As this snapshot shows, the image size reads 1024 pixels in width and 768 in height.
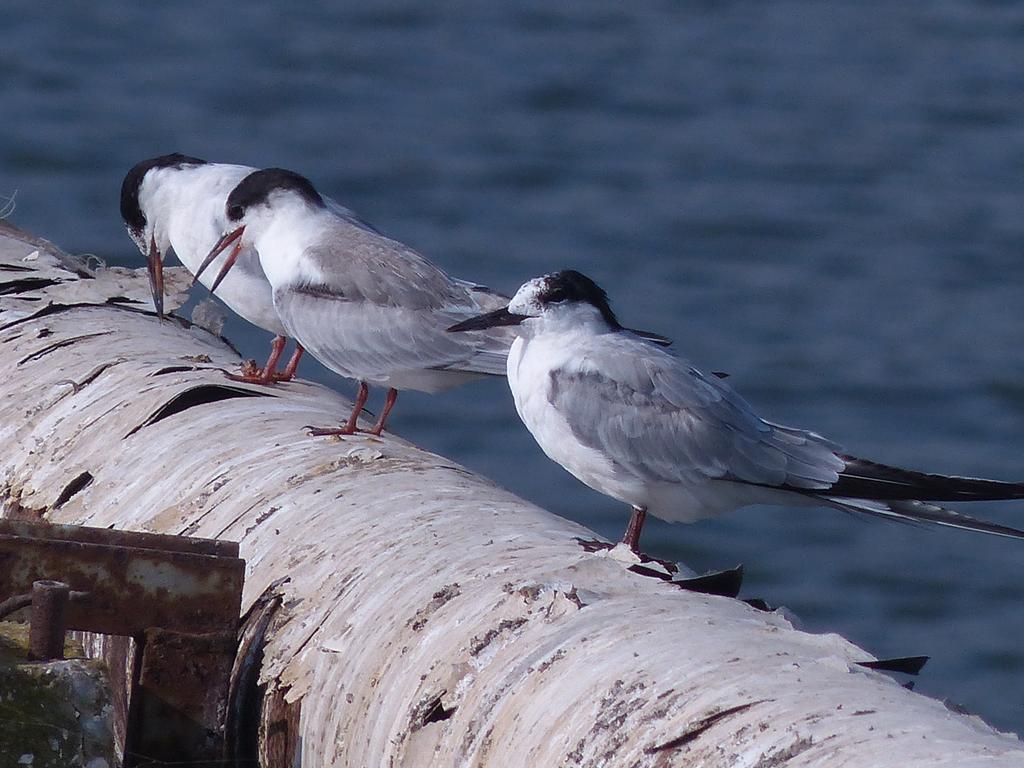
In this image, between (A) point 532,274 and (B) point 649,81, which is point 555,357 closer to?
(A) point 532,274

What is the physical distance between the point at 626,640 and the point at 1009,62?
1377cm

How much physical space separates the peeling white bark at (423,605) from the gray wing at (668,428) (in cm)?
65

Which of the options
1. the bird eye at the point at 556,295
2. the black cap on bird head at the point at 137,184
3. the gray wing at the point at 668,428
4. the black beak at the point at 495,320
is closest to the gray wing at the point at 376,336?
the black beak at the point at 495,320

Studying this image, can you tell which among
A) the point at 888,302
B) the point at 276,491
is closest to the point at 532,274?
the point at 888,302

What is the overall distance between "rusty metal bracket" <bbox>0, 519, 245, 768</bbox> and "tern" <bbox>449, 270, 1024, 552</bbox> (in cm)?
185

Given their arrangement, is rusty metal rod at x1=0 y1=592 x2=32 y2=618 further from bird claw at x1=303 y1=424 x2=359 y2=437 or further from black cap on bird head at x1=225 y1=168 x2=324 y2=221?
black cap on bird head at x1=225 y1=168 x2=324 y2=221

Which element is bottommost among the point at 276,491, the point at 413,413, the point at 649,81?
the point at 413,413

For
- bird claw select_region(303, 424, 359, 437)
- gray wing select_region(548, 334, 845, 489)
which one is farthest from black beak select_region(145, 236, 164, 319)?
gray wing select_region(548, 334, 845, 489)

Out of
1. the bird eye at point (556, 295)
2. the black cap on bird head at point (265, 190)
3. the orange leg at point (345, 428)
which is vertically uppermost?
the black cap on bird head at point (265, 190)

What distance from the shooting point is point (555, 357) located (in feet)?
16.3

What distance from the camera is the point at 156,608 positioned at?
3.07m

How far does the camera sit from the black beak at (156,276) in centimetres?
524

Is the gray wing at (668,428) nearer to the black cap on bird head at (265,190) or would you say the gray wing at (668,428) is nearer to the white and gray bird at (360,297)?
the white and gray bird at (360,297)

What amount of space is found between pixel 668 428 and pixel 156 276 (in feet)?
6.15
